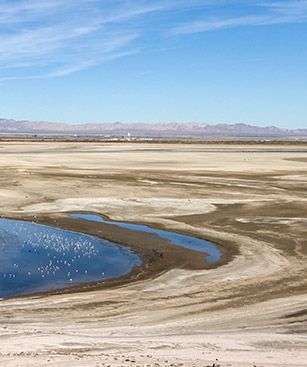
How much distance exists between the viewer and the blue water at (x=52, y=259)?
1803 cm

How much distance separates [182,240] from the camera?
2483cm

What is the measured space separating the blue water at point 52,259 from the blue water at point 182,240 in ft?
8.22

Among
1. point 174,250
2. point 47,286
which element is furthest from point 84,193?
point 47,286

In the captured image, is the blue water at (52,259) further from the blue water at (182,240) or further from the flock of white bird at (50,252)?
the blue water at (182,240)

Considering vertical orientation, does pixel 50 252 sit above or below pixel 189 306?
below

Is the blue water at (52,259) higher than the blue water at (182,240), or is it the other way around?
the blue water at (182,240)

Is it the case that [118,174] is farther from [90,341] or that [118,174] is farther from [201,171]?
[90,341]

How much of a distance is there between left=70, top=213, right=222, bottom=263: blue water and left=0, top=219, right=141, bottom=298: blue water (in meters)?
2.50

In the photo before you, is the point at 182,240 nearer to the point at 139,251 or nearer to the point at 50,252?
the point at 139,251

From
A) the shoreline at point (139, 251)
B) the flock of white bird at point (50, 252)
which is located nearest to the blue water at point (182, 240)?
the shoreline at point (139, 251)

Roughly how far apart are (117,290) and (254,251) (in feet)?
23.8

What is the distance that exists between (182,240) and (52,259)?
19.5 ft

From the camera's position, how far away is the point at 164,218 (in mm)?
30078

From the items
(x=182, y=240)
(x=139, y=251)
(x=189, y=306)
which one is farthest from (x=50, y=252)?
(x=189, y=306)
